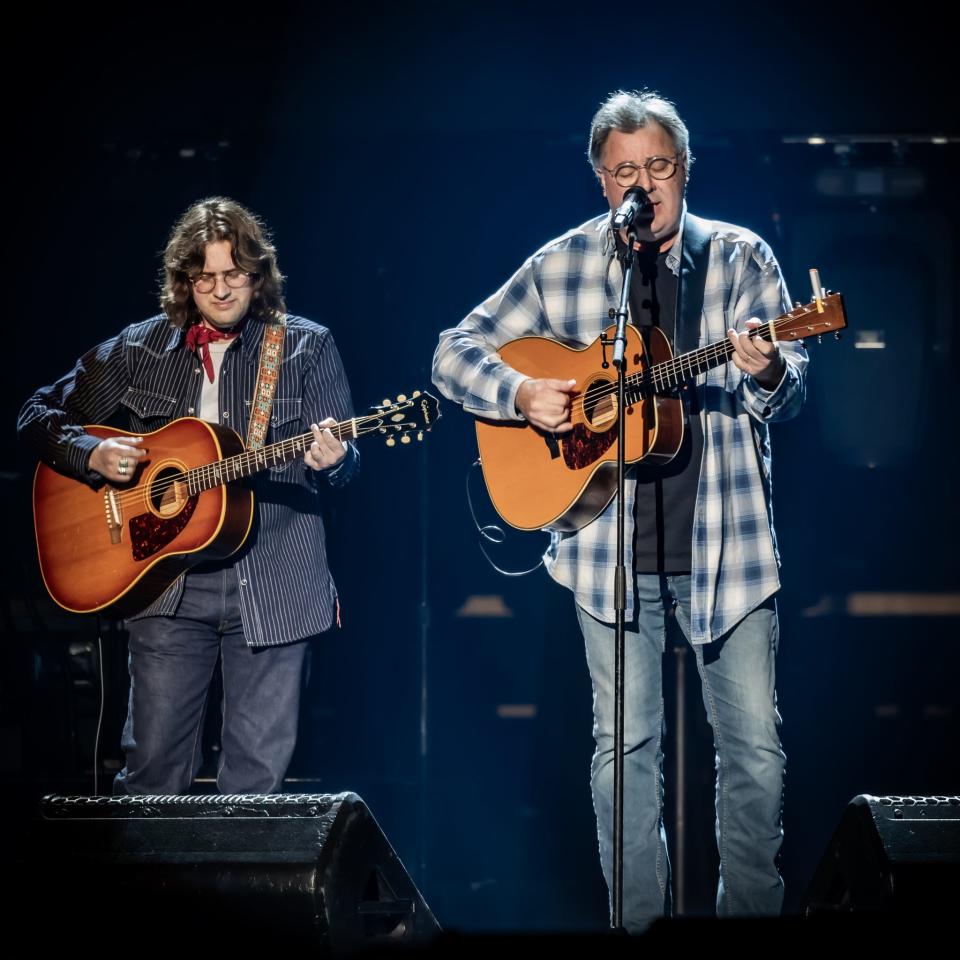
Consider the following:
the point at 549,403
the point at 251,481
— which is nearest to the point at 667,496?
the point at 549,403

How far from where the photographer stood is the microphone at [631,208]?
294 cm

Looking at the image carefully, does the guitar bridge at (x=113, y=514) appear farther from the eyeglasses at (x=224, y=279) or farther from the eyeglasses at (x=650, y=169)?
the eyeglasses at (x=650, y=169)

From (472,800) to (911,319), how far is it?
2869mm

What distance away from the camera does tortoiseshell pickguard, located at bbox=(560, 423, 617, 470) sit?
133 inches

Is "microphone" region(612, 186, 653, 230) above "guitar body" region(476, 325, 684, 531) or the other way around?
above

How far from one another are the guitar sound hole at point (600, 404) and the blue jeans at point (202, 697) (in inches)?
46.4

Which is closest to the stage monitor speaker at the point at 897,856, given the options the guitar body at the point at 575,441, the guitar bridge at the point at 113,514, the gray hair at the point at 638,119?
the guitar body at the point at 575,441

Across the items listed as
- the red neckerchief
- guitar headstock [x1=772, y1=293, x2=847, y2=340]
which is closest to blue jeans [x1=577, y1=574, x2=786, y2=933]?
guitar headstock [x1=772, y1=293, x2=847, y2=340]

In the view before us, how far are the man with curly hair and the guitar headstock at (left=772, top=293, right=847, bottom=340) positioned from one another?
142 cm

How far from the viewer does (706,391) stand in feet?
11.0

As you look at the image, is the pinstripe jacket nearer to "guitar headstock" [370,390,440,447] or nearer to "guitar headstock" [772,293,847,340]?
"guitar headstock" [370,390,440,447]

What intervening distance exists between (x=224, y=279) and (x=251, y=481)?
2.15 ft

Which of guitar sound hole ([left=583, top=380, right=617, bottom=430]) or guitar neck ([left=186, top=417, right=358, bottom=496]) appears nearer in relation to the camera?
guitar sound hole ([left=583, top=380, right=617, bottom=430])

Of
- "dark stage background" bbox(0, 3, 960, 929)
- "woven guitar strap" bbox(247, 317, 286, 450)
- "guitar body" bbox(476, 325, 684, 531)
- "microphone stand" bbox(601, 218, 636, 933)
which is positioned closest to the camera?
"microphone stand" bbox(601, 218, 636, 933)
